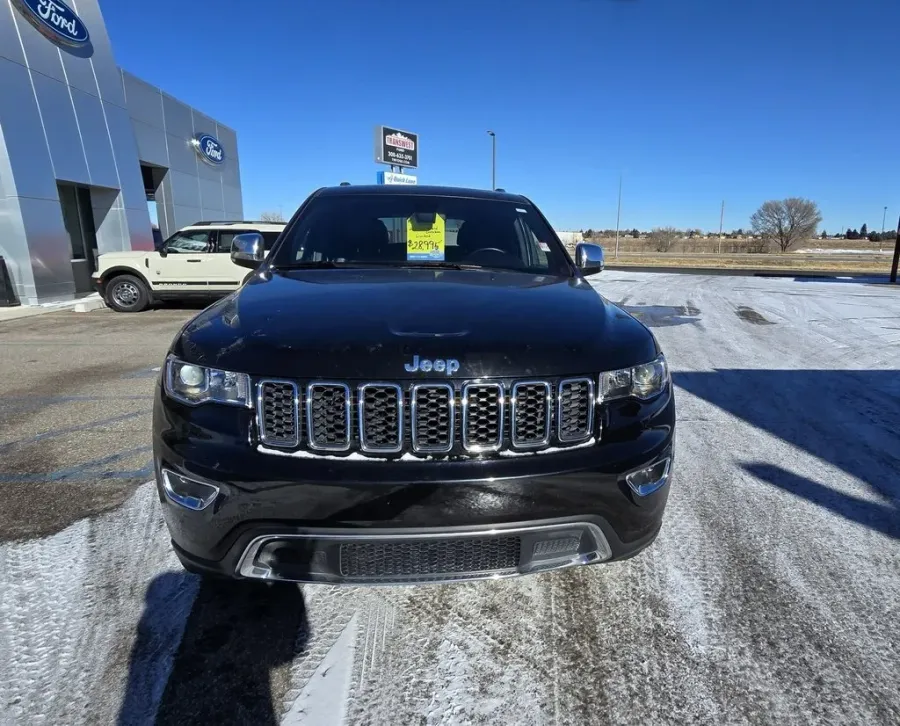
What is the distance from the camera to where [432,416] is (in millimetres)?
1822

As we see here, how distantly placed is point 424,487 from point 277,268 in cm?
176

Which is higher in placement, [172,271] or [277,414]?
[277,414]

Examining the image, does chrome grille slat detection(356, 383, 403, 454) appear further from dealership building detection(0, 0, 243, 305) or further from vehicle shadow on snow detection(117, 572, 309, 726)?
dealership building detection(0, 0, 243, 305)

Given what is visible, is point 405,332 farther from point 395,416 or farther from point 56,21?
point 56,21

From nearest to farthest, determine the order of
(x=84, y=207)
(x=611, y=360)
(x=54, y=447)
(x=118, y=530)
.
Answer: (x=611, y=360)
(x=118, y=530)
(x=54, y=447)
(x=84, y=207)

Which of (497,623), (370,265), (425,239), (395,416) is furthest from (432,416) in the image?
(425,239)

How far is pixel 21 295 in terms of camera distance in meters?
12.0

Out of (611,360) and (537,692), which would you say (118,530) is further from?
(611,360)

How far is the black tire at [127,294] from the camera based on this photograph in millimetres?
11438

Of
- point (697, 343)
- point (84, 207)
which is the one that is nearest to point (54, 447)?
point (697, 343)

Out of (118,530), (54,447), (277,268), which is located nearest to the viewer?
(118,530)

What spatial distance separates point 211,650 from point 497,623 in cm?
103

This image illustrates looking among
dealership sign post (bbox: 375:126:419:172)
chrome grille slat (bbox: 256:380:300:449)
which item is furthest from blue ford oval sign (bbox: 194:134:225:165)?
chrome grille slat (bbox: 256:380:300:449)

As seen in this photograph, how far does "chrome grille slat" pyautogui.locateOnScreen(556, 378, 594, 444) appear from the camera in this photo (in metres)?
1.89
